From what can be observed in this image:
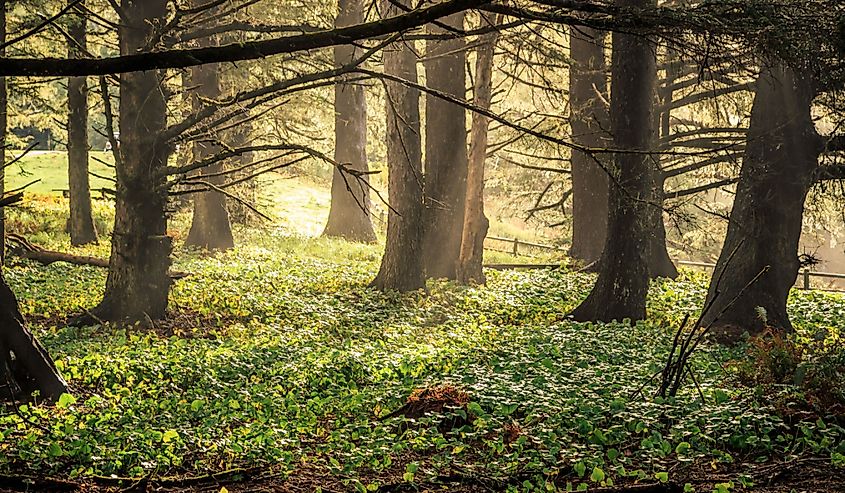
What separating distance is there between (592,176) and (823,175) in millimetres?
7448

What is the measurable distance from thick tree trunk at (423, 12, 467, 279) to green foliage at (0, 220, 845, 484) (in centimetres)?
258

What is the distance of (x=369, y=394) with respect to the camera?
29.0 ft

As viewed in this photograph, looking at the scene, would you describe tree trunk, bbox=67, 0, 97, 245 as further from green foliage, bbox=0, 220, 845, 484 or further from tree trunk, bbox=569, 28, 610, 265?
tree trunk, bbox=569, 28, 610, 265

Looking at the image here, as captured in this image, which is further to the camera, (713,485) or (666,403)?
(666,403)

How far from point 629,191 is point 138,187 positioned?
816cm

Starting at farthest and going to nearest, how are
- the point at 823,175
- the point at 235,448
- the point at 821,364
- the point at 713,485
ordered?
the point at 823,175 < the point at 821,364 < the point at 235,448 < the point at 713,485

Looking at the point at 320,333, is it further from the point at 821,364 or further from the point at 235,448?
the point at 821,364

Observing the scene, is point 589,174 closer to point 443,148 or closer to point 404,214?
point 443,148

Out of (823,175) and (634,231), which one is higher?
(823,175)

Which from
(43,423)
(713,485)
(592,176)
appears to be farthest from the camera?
(592,176)

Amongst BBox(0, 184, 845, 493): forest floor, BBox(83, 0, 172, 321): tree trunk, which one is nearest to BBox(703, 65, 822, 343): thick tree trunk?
BBox(0, 184, 845, 493): forest floor

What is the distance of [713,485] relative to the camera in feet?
18.6

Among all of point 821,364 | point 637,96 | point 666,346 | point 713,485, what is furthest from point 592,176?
point 713,485

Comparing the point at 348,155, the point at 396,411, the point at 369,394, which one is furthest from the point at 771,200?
the point at 348,155
